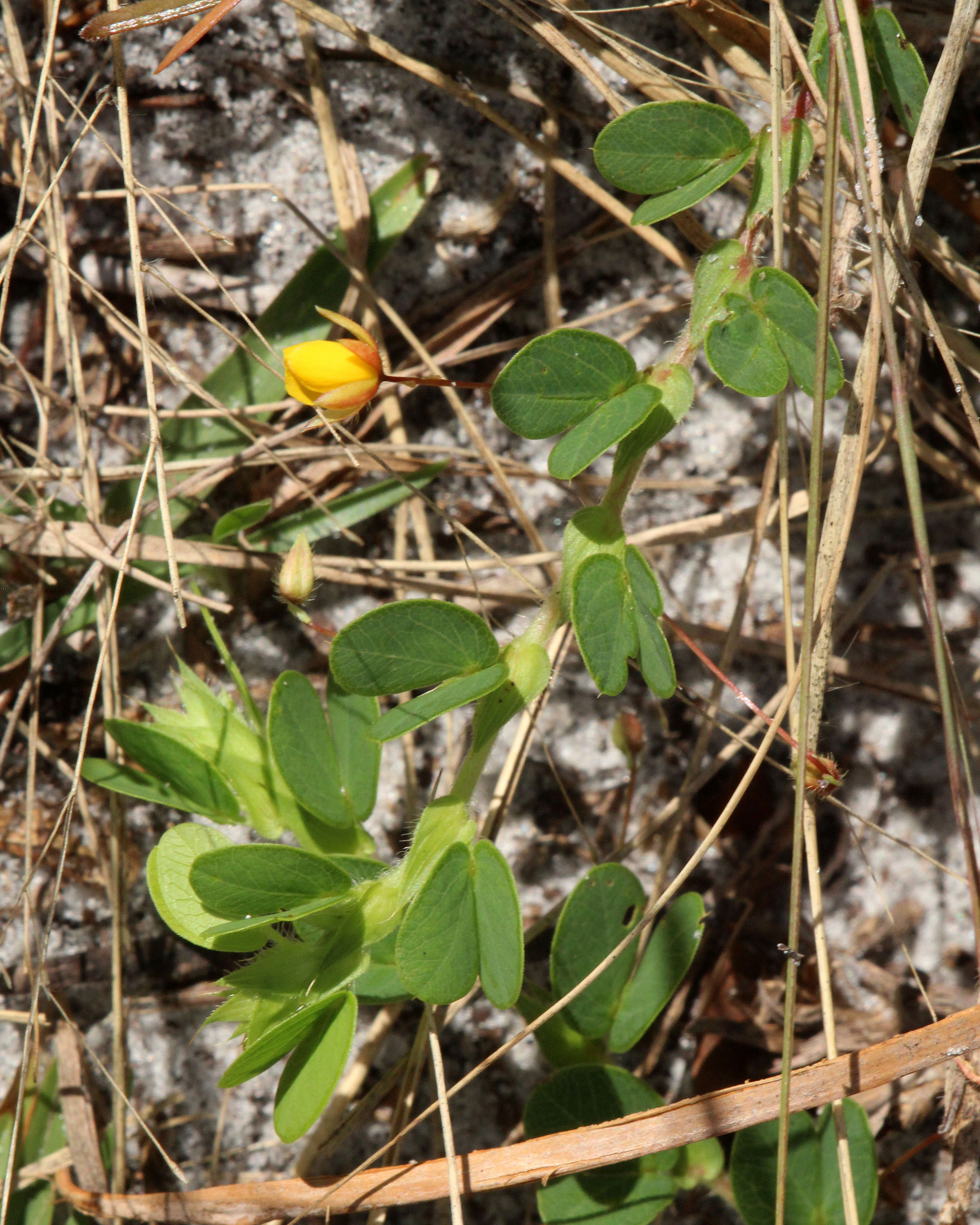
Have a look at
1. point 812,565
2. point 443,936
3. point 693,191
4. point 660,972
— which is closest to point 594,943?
point 660,972

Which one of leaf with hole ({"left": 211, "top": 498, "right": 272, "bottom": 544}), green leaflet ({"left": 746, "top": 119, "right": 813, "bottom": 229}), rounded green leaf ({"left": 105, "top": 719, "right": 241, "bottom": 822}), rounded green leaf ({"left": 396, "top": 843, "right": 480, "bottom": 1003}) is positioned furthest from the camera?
leaf with hole ({"left": 211, "top": 498, "right": 272, "bottom": 544})

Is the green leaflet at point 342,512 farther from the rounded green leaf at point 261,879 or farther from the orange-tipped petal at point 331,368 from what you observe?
the rounded green leaf at point 261,879

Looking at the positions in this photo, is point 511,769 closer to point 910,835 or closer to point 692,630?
point 692,630

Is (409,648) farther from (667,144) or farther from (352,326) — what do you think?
(667,144)

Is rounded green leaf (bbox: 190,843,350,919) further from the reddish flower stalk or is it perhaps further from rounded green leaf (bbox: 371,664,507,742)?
the reddish flower stalk

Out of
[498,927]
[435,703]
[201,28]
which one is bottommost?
[498,927]

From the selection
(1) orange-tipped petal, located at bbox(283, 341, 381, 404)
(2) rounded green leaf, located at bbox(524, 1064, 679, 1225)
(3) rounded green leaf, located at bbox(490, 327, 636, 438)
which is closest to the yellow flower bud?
(1) orange-tipped petal, located at bbox(283, 341, 381, 404)
